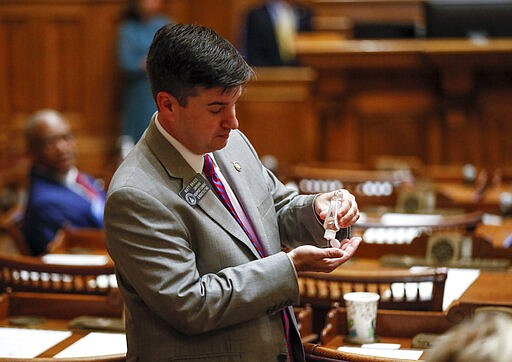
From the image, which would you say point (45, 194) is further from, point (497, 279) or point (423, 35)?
point (423, 35)

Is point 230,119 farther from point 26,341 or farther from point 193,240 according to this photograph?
point 26,341

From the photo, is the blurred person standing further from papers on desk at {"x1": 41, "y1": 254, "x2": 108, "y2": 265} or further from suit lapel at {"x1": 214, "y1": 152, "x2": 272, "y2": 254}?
suit lapel at {"x1": 214, "y1": 152, "x2": 272, "y2": 254}

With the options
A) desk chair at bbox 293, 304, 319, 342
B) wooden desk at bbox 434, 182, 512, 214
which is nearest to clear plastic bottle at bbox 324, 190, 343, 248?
desk chair at bbox 293, 304, 319, 342

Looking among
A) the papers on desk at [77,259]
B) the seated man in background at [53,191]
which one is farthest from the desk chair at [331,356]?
the seated man in background at [53,191]

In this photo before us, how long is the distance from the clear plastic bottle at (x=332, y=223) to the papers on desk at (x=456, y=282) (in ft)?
2.63

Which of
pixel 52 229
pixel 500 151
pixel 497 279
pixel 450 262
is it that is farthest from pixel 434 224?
pixel 500 151

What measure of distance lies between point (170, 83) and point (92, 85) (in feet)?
25.7

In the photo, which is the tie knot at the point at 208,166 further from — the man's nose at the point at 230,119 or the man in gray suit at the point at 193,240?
the man's nose at the point at 230,119

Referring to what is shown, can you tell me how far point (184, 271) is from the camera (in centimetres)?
221

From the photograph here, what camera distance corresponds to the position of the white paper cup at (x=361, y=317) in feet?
9.58

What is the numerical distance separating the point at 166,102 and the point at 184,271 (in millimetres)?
381

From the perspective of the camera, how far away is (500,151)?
712 centimetres

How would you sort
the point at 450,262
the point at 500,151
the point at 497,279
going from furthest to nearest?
1. the point at 500,151
2. the point at 450,262
3. the point at 497,279

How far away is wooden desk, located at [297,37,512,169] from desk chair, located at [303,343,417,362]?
188 inches
